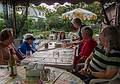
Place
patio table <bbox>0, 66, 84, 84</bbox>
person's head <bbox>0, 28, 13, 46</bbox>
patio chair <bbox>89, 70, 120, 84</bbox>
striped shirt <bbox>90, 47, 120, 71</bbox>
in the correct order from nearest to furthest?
patio table <bbox>0, 66, 84, 84</bbox>
patio chair <bbox>89, 70, 120, 84</bbox>
striped shirt <bbox>90, 47, 120, 71</bbox>
person's head <bbox>0, 28, 13, 46</bbox>

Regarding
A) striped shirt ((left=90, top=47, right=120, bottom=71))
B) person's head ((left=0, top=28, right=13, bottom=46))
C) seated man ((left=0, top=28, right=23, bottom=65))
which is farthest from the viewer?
person's head ((left=0, top=28, right=13, bottom=46))

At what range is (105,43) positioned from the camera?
3023 millimetres

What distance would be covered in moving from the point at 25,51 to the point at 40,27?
1554cm

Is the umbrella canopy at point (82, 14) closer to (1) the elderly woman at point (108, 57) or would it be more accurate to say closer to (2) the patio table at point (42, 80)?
(1) the elderly woman at point (108, 57)

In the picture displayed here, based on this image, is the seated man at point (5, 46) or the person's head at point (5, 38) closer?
the seated man at point (5, 46)

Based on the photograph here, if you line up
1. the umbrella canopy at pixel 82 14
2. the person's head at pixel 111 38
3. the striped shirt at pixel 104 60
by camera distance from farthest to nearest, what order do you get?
the umbrella canopy at pixel 82 14 < the person's head at pixel 111 38 < the striped shirt at pixel 104 60

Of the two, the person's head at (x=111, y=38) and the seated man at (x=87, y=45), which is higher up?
the person's head at (x=111, y=38)

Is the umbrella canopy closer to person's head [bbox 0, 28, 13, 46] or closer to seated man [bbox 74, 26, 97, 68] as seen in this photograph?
seated man [bbox 74, 26, 97, 68]

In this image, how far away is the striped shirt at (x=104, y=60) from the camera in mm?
2804

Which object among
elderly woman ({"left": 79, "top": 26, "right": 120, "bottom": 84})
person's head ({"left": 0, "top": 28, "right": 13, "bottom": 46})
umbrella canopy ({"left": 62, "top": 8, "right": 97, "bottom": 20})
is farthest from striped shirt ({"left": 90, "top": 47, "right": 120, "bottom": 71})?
umbrella canopy ({"left": 62, "top": 8, "right": 97, "bottom": 20})

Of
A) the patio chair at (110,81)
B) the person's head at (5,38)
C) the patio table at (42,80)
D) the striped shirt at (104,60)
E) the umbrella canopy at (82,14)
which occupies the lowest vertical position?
the patio chair at (110,81)

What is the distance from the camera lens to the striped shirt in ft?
9.20

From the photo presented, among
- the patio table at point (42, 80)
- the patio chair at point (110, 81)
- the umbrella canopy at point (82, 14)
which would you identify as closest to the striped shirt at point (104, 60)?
the patio chair at point (110, 81)

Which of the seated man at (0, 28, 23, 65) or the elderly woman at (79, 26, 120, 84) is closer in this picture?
the elderly woman at (79, 26, 120, 84)
